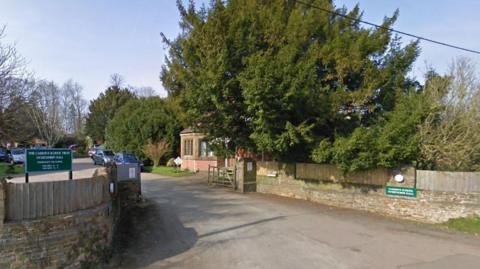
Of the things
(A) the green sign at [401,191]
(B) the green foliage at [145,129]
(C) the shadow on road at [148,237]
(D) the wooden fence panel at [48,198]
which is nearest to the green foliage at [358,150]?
(A) the green sign at [401,191]

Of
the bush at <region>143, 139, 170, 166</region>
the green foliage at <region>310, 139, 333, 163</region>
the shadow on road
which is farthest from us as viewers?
the bush at <region>143, 139, 170, 166</region>

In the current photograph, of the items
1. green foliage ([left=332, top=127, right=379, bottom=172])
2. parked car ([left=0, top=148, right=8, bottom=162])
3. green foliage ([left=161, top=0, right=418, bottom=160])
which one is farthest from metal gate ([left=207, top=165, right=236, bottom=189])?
parked car ([left=0, top=148, right=8, bottom=162])

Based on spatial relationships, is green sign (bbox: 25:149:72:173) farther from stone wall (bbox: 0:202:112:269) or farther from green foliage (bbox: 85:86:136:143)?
green foliage (bbox: 85:86:136:143)

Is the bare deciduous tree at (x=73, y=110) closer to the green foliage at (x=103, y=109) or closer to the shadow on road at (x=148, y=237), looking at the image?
the green foliage at (x=103, y=109)

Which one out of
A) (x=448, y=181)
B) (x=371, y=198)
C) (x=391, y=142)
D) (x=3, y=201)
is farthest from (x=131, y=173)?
(x=448, y=181)

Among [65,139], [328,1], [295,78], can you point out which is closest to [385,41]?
[328,1]

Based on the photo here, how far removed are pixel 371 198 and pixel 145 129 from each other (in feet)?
88.4

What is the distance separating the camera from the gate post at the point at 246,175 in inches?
721

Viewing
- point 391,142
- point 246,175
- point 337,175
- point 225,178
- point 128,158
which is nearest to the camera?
point 391,142

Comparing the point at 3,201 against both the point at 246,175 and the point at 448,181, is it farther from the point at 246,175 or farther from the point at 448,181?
the point at 246,175

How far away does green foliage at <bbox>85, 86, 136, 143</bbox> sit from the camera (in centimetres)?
6238

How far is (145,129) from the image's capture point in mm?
36000

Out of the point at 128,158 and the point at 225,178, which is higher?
the point at 128,158

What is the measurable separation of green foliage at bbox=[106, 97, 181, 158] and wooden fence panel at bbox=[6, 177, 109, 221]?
87.9ft
